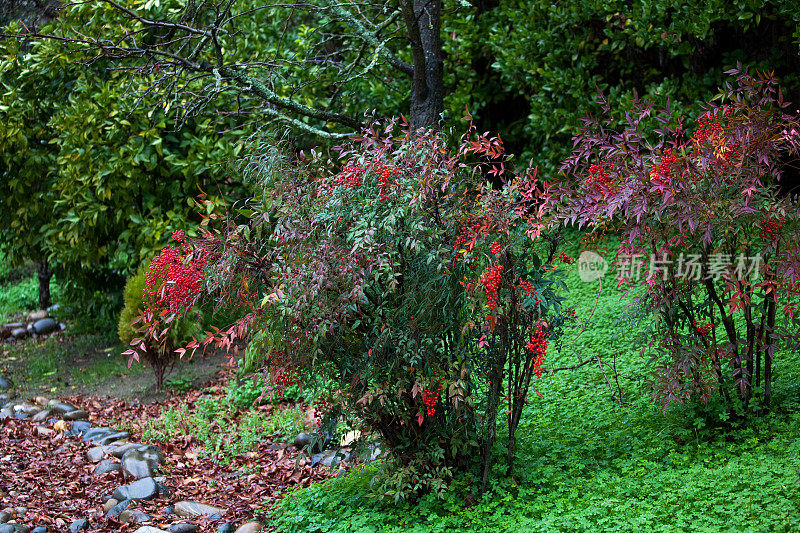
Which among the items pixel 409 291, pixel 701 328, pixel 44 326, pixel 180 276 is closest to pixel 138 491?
pixel 180 276

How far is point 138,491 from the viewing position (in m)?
4.61

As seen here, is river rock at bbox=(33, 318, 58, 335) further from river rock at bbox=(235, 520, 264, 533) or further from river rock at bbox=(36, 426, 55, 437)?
river rock at bbox=(235, 520, 264, 533)

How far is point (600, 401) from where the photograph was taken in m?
4.47

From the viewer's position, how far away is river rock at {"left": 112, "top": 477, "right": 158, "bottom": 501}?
4.58m

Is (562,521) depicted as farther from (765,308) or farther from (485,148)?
(485,148)

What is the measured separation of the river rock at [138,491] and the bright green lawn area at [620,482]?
109 centimetres

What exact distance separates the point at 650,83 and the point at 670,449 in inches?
175

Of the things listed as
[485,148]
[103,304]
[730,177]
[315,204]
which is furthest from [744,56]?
[103,304]

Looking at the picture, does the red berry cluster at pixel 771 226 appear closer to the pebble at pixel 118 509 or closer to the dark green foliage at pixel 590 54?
the dark green foliage at pixel 590 54

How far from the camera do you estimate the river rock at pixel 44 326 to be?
34.0 ft

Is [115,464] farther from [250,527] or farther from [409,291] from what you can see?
[409,291]

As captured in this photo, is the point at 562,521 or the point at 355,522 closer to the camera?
the point at 562,521

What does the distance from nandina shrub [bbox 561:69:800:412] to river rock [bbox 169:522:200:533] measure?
9.25ft

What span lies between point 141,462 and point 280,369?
2.19 metres
